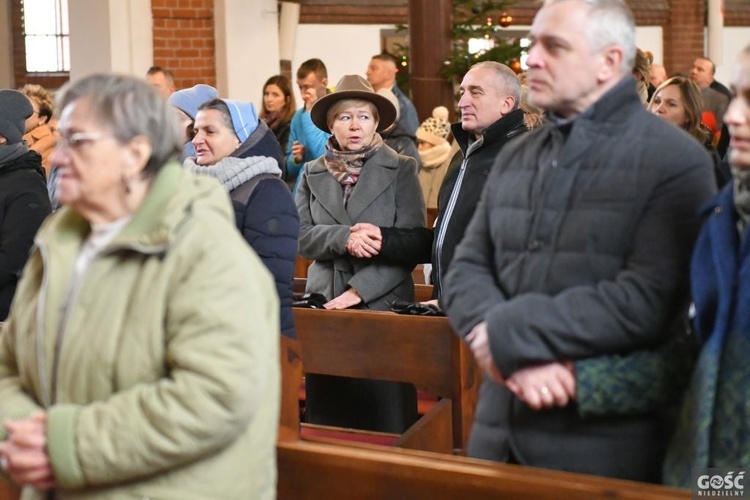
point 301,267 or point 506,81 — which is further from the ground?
point 506,81

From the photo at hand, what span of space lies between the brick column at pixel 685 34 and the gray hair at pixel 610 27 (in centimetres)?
1595

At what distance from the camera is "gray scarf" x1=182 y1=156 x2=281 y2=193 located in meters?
3.84

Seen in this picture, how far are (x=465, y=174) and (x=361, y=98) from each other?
72cm

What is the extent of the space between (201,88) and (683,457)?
3.19 meters

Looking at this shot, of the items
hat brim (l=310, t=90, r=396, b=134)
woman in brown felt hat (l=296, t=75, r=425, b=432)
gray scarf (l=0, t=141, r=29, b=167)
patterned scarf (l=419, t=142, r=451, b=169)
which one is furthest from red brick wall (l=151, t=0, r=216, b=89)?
woman in brown felt hat (l=296, t=75, r=425, b=432)

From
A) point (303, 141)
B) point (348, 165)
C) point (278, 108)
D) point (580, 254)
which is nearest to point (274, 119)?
point (278, 108)

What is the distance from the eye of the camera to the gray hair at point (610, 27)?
98.6 inches

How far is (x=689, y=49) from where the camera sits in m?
A: 18.0

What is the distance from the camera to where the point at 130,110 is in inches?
84.6

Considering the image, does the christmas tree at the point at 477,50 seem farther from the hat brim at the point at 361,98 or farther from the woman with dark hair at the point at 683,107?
the woman with dark hair at the point at 683,107

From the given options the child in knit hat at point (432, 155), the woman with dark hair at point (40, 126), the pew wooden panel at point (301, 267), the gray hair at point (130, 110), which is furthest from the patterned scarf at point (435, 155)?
the gray hair at point (130, 110)

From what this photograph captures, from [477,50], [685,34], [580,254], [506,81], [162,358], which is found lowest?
[162,358]

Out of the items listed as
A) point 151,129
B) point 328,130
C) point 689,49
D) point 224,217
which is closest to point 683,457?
point 224,217

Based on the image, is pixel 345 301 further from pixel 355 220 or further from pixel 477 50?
pixel 477 50
